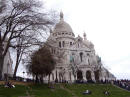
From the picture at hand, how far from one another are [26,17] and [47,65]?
15.0 meters

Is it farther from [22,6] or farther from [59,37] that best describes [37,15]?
[59,37]

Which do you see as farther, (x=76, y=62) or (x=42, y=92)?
(x=76, y=62)

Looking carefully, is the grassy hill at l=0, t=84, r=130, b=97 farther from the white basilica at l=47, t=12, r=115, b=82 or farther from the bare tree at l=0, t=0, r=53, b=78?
the white basilica at l=47, t=12, r=115, b=82

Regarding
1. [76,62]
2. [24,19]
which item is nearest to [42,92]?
[24,19]

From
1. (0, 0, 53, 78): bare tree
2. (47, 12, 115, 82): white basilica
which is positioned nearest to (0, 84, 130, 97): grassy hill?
(0, 0, 53, 78): bare tree

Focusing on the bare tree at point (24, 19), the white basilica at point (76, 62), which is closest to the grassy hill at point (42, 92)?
the bare tree at point (24, 19)

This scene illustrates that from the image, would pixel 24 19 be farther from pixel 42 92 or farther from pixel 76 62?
pixel 76 62

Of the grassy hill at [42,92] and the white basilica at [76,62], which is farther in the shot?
the white basilica at [76,62]

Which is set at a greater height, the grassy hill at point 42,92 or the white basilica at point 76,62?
the white basilica at point 76,62

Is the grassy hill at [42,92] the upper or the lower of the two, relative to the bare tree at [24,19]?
lower

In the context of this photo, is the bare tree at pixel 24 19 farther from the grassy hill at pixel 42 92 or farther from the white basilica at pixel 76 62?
the white basilica at pixel 76 62

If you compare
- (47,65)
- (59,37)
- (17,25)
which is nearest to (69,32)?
(59,37)

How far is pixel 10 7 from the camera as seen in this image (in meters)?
26.4

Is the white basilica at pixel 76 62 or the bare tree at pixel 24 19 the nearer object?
the bare tree at pixel 24 19
